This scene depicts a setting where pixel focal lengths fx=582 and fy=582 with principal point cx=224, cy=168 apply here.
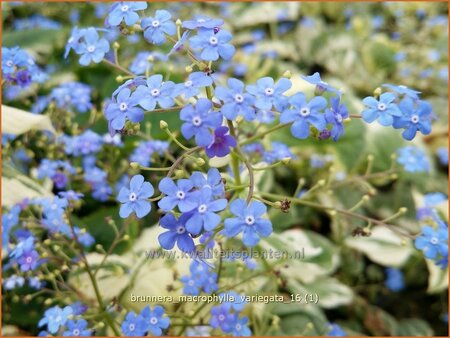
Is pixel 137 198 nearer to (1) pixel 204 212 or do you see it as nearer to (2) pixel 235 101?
(1) pixel 204 212

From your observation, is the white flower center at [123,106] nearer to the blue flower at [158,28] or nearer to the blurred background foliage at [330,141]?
the blue flower at [158,28]

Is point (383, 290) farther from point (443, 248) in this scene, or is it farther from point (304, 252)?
point (443, 248)

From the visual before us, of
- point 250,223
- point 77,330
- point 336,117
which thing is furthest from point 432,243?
point 77,330

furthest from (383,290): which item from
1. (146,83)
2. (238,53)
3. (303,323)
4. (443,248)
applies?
(146,83)

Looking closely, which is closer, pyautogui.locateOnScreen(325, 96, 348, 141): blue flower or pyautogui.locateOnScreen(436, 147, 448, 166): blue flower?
pyautogui.locateOnScreen(325, 96, 348, 141): blue flower

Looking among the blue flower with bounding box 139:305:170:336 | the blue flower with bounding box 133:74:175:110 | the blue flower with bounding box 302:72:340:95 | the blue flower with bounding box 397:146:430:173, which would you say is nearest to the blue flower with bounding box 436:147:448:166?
the blue flower with bounding box 397:146:430:173

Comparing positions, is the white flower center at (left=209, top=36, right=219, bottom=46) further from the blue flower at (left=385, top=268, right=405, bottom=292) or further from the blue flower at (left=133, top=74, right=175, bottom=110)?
the blue flower at (left=385, top=268, right=405, bottom=292)
